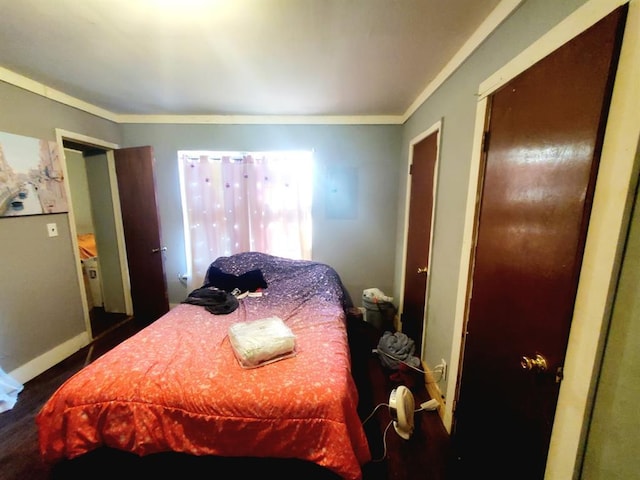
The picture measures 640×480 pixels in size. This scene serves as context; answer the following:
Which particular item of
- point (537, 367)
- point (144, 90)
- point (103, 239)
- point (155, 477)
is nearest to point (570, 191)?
point (537, 367)

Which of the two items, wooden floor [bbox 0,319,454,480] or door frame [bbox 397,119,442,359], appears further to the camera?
door frame [bbox 397,119,442,359]

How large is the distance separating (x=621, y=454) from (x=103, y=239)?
4.31 metres

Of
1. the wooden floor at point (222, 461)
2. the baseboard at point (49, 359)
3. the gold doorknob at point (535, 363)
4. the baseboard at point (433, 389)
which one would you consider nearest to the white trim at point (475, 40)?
the gold doorknob at point (535, 363)

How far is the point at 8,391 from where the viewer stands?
5.85ft

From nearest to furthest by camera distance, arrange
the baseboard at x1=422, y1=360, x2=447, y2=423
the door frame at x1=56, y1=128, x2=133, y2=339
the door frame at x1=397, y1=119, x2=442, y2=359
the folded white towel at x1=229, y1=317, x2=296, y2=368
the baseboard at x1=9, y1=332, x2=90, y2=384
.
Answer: the folded white towel at x1=229, y1=317, x2=296, y2=368
the baseboard at x1=422, y1=360, x2=447, y2=423
the door frame at x1=397, y1=119, x2=442, y2=359
the baseboard at x1=9, y1=332, x2=90, y2=384
the door frame at x1=56, y1=128, x2=133, y2=339

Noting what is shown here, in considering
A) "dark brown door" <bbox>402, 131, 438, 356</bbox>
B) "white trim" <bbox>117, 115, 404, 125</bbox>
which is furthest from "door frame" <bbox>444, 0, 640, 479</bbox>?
"white trim" <bbox>117, 115, 404, 125</bbox>

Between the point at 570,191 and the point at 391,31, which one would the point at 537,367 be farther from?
the point at 391,31

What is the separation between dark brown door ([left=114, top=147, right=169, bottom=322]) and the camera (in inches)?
104

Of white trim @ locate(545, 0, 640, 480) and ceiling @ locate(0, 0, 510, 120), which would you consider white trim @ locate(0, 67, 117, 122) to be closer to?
ceiling @ locate(0, 0, 510, 120)

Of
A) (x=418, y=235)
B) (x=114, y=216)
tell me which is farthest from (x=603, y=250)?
(x=114, y=216)

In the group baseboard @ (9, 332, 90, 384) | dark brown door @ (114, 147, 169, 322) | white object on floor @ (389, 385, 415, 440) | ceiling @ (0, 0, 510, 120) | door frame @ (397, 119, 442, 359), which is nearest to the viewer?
ceiling @ (0, 0, 510, 120)

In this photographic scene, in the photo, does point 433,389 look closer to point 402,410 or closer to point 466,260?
point 402,410

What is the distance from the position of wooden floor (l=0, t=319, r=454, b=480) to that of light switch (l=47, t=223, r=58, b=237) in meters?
1.22

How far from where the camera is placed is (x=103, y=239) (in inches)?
119
